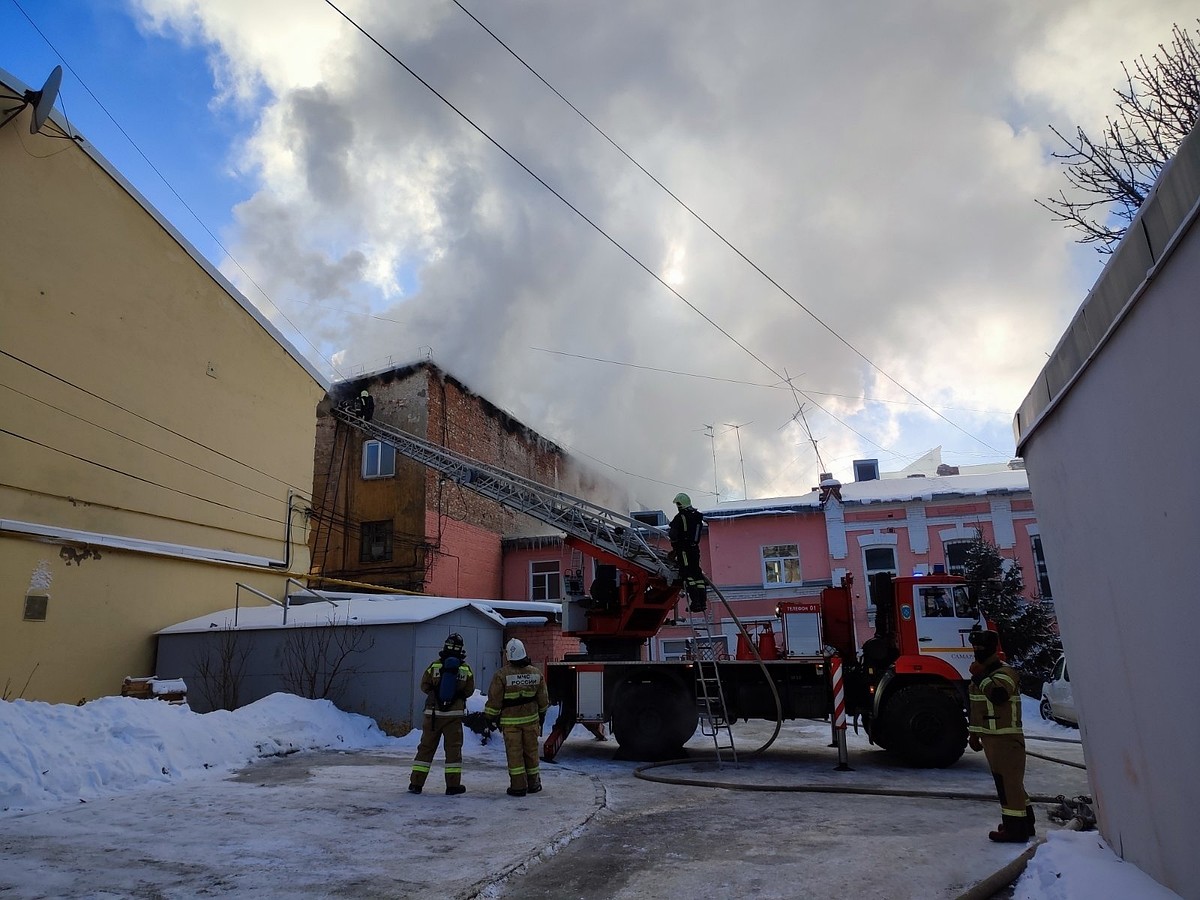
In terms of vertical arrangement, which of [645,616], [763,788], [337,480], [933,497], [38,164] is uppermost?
[38,164]

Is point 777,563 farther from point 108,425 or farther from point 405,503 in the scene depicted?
point 108,425

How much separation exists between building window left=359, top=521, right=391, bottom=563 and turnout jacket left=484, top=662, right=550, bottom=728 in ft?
61.1

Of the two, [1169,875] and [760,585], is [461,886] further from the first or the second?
[760,585]

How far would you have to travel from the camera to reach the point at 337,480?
27.4 metres

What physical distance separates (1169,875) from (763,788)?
536cm

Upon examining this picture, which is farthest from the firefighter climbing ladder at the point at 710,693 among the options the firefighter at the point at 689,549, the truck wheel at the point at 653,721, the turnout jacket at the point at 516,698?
the turnout jacket at the point at 516,698

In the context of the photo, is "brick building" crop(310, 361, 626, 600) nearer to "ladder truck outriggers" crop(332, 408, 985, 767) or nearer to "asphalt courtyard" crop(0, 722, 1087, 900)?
"ladder truck outriggers" crop(332, 408, 985, 767)

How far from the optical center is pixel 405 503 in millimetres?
26344

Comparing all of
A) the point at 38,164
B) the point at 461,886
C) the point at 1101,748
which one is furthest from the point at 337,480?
the point at 1101,748

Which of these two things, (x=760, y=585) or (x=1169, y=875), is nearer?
(x=1169, y=875)

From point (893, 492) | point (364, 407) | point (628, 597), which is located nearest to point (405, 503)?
point (364, 407)

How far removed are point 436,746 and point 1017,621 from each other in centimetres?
1655

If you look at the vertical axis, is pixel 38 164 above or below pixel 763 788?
above

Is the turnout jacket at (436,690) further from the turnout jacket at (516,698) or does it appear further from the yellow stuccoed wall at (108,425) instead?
the yellow stuccoed wall at (108,425)
